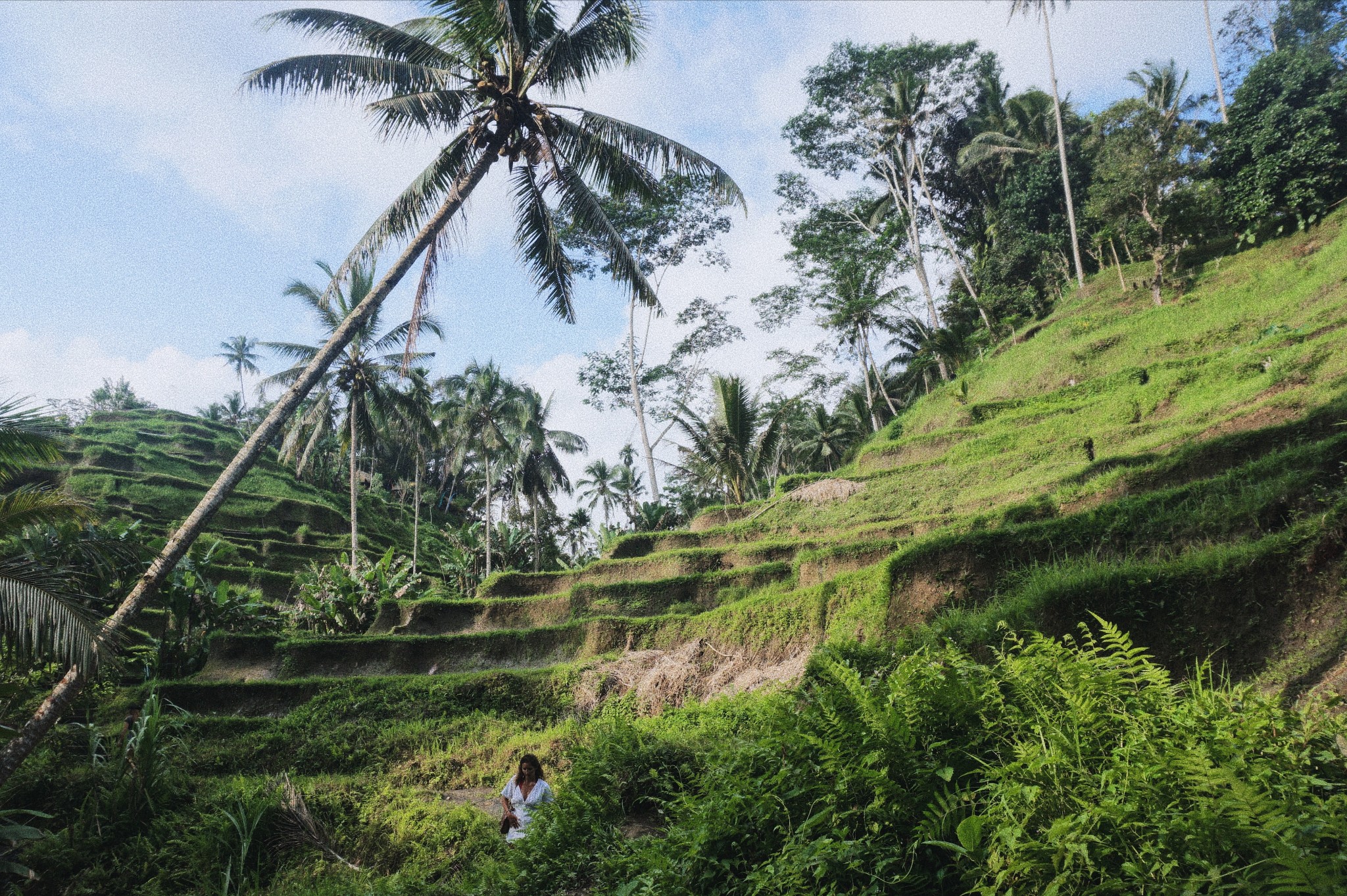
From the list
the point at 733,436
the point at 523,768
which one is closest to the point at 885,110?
the point at 733,436

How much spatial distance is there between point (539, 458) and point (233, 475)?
925 inches

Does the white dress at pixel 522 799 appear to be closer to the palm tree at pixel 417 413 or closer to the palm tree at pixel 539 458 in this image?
the palm tree at pixel 417 413

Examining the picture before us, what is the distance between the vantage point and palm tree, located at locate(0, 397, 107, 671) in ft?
22.9

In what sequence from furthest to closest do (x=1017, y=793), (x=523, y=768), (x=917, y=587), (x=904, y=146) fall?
(x=904, y=146)
(x=917, y=587)
(x=523, y=768)
(x=1017, y=793)

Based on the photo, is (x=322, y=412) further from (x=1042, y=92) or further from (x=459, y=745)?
(x=1042, y=92)

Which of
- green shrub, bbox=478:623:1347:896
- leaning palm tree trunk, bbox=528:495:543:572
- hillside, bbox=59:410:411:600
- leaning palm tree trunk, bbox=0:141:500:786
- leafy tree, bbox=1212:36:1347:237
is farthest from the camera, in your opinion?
leaning palm tree trunk, bbox=528:495:543:572

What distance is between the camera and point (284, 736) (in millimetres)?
11508

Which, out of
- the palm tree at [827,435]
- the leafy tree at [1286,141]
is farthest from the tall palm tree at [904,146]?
the leafy tree at [1286,141]

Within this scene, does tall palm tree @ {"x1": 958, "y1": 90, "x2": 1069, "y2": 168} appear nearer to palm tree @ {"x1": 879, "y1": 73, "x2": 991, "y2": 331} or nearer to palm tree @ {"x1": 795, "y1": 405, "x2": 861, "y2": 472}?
palm tree @ {"x1": 879, "y1": 73, "x2": 991, "y2": 331}

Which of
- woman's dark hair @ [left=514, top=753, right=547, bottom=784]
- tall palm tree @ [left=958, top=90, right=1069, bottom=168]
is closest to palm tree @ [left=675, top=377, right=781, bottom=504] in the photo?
woman's dark hair @ [left=514, top=753, right=547, bottom=784]

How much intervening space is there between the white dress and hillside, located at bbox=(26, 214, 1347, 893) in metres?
0.65

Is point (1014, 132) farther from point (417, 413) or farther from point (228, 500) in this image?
point (228, 500)

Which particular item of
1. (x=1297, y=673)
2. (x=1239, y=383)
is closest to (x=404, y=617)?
(x=1297, y=673)

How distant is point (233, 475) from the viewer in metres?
9.52
